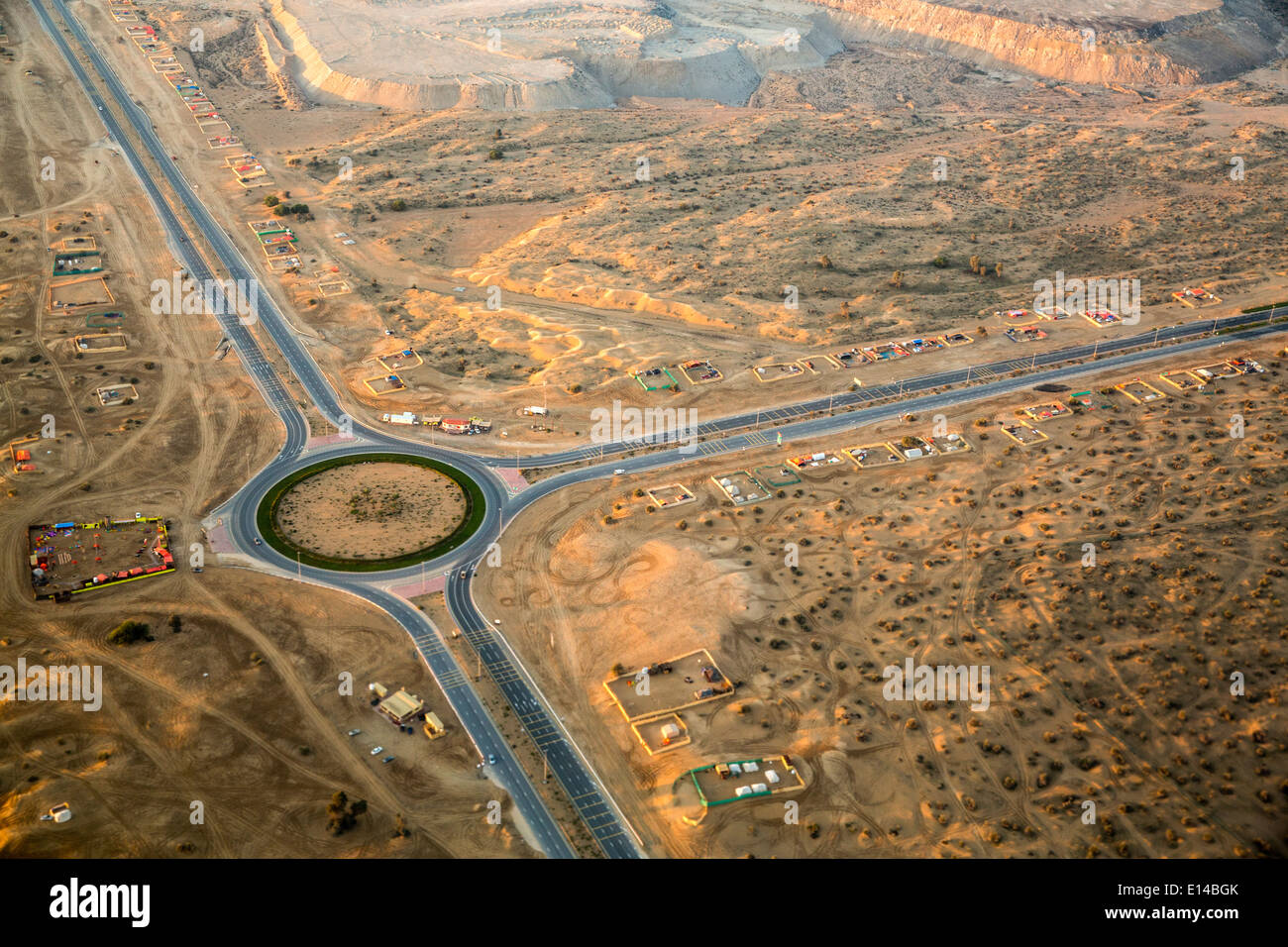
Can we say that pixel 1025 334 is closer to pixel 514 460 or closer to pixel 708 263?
pixel 708 263

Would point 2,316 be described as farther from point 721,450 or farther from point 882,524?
point 882,524

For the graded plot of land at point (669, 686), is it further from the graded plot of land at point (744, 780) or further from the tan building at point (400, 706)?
the tan building at point (400, 706)

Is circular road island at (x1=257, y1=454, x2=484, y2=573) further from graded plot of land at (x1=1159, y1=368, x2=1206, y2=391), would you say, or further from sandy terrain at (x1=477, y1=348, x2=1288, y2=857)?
graded plot of land at (x1=1159, y1=368, x2=1206, y2=391)

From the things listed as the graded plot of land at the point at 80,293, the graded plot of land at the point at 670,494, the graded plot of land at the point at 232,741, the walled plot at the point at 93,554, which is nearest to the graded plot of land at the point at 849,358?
the graded plot of land at the point at 670,494

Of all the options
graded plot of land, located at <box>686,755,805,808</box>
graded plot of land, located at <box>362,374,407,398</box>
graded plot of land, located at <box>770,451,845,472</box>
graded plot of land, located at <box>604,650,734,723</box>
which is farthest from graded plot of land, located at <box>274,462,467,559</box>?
graded plot of land, located at <box>686,755,805,808</box>

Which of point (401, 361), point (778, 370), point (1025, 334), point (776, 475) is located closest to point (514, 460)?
point (401, 361)

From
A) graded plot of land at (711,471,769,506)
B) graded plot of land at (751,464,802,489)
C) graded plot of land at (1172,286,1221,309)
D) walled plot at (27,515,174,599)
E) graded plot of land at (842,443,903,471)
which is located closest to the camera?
walled plot at (27,515,174,599)
